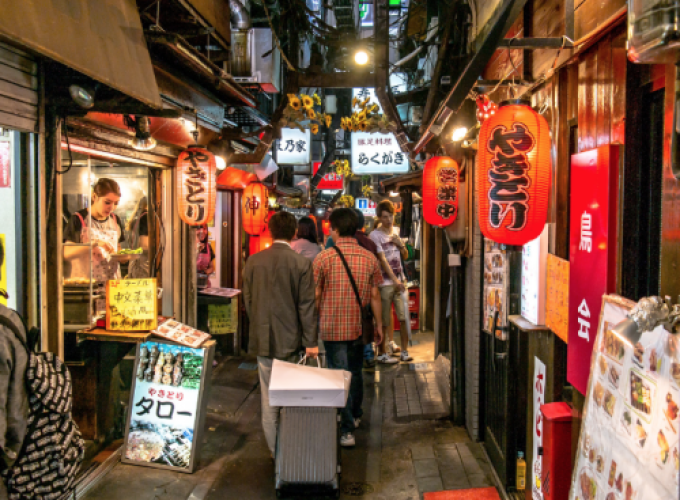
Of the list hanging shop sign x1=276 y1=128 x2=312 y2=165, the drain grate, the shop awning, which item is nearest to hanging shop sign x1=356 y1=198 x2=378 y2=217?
hanging shop sign x1=276 y1=128 x2=312 y2=165

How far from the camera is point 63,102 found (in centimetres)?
522

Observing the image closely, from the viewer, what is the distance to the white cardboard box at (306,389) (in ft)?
18.6

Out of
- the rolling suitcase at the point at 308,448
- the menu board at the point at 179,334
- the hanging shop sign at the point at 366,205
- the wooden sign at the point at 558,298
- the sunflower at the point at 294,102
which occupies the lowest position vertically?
the rolling suitcase at the point at 308,448

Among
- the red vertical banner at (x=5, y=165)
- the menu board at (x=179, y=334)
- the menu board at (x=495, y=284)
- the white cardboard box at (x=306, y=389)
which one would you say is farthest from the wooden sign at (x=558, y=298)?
the red vertical banner at (x=5, y=165)

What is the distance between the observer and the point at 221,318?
11148 mm

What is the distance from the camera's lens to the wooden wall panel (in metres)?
3.31

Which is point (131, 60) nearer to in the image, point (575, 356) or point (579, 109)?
point (579, 109)

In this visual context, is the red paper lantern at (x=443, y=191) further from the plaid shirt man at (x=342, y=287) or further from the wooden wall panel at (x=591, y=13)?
the wooden wall panel at (x=591, y=13)

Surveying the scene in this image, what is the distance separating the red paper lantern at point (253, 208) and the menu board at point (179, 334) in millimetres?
5699

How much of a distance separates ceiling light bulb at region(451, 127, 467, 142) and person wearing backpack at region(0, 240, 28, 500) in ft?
19.5

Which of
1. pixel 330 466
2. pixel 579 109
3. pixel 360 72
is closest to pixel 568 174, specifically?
pixel 579 109

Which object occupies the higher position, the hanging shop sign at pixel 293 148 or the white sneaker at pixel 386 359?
the hanging shop sign at pixel 293 148

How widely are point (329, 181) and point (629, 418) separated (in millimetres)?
26498

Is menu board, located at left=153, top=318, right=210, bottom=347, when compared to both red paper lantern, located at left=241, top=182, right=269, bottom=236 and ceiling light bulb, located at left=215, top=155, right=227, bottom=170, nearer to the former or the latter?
ceiling light bulb, located at left=215, top=155, right=227, bottom=170
